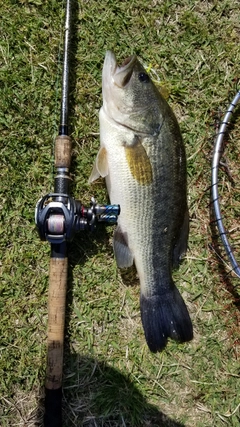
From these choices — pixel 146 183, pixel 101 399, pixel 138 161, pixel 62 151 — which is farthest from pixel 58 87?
pixel 101 399

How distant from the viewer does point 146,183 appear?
2.74 metres

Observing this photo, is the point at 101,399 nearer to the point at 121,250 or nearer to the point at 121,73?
the point at 121,250

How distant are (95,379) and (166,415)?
1.82 feet

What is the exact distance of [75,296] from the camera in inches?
121

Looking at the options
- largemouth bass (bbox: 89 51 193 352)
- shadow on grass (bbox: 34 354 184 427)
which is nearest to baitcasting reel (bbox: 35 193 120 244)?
largemouth bass (bbox: 89 51 193 352)

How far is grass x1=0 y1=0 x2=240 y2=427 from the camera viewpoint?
3018mm

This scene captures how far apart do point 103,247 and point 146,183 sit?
25.1 inches

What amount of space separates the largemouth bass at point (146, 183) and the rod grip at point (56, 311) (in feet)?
1.28

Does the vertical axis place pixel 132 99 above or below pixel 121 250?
above

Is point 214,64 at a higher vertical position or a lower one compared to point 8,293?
higher

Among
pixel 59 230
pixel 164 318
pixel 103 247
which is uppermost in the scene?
pixel 59 230

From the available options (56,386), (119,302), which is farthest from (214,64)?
(56,386)

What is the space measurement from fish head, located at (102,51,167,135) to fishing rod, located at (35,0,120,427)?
344mm

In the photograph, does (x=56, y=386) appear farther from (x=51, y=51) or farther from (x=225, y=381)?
(x=51, y=51)
